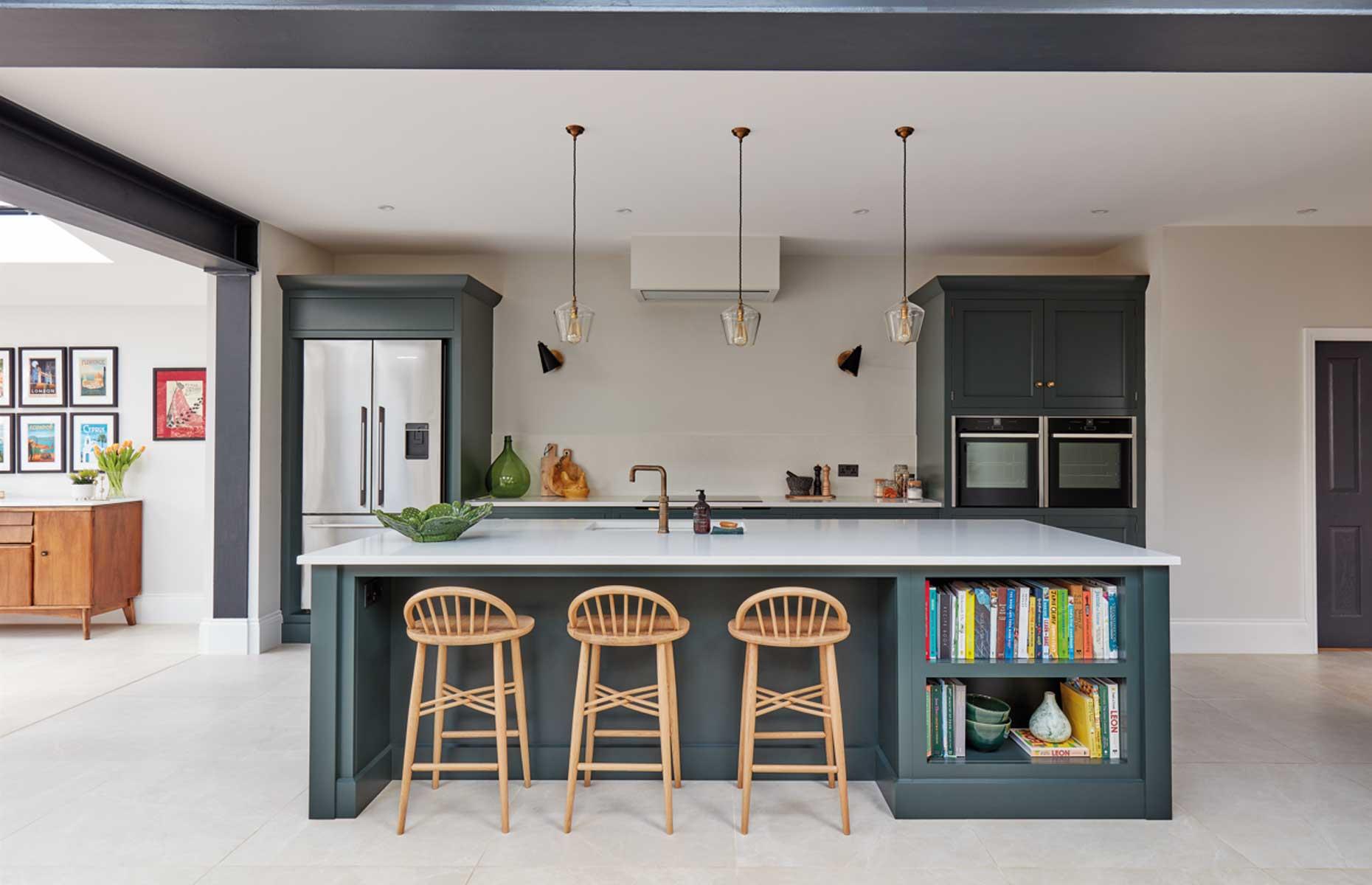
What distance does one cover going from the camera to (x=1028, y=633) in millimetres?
2873

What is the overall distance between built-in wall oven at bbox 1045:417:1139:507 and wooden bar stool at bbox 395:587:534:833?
11.9 feet

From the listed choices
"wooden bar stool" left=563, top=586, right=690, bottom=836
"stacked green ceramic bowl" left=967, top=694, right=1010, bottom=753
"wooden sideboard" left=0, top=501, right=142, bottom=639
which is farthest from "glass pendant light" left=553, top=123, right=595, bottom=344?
"wooden sideboard" left=0, top=501, right=142, bottom=639

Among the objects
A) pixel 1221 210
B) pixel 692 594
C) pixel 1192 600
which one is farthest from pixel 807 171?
pixel 1192 600

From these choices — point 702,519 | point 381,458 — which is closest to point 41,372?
point 381,458

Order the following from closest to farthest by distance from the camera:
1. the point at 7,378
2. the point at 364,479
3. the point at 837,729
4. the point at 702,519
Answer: the point at 837,729 → the point at 702,519 → the point at 364,479 → the point at 7,378

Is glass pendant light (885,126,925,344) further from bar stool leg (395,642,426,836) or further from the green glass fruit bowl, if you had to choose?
bar stool leg (395,642,426,836)

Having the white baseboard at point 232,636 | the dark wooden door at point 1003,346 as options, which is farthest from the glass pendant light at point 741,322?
the white baseboard at point 232,636

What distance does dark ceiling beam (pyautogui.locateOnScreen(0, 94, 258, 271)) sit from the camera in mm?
3291

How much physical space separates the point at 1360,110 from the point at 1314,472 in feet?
8.41

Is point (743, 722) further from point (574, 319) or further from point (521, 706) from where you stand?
point (574, 319)

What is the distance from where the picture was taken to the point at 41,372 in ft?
18.9

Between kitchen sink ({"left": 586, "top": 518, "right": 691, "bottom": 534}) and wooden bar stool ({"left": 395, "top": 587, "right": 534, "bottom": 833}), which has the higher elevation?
kitchen sink ({"left": 586, "top": 518, "right": 691, "bottom": 534})

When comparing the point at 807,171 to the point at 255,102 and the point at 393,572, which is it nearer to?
the point at 255,102

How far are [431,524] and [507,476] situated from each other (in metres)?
2.53
